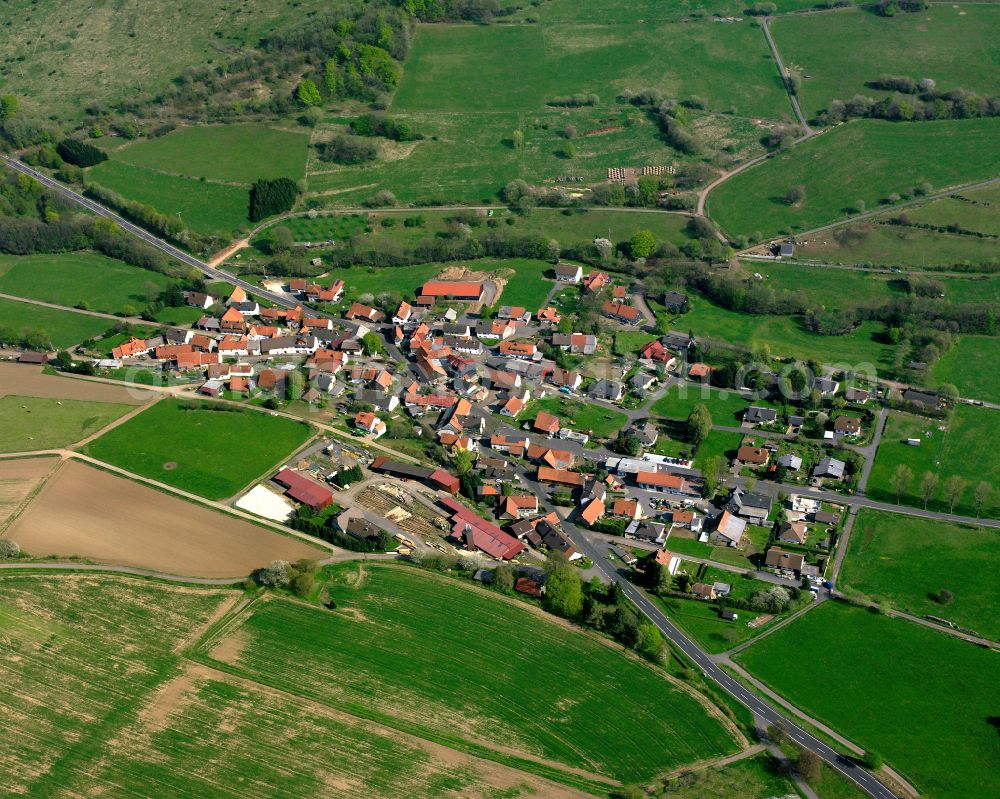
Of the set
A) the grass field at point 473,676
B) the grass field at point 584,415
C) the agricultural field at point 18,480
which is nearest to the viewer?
the grass field at point 473,676

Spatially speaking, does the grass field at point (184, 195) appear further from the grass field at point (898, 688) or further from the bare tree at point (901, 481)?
the grass field at point (898, 688)

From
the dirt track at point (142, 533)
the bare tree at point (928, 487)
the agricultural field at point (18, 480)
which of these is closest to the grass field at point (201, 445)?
the dirt track at point (142, 533)

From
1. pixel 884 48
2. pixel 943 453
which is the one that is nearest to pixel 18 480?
pixel 943 453

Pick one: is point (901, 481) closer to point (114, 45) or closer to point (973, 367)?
point (973, 367)

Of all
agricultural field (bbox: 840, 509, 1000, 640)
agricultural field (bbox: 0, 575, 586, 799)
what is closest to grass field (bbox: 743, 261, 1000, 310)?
agricultural field (bbox: 840, 509, 1000, 640)

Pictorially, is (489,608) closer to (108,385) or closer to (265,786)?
(265,786)

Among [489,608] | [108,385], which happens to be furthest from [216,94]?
[489,608]

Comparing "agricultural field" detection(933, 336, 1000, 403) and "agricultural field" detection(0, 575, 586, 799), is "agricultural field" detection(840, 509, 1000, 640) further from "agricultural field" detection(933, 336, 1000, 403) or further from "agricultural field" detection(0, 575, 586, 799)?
"agricultural field" detection(0, 575, 586, 799)
